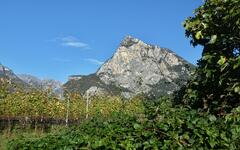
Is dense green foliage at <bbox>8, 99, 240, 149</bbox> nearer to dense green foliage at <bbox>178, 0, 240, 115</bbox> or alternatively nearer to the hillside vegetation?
the hillside vegetation

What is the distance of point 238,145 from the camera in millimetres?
5570

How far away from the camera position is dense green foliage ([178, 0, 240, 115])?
7352 millimetres

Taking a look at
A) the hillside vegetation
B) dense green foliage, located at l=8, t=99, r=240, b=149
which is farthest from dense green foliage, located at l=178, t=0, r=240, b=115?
dense green foliage, located at l=8, t=99, r=240, b=149

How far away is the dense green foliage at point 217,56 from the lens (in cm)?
735

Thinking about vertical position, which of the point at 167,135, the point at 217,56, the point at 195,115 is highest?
the point at 217,56

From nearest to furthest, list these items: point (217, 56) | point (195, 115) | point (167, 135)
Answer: point (167, 135)
point (195, 115)
point (217, 56)

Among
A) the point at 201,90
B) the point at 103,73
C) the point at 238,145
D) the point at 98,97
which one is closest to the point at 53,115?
the point at 98,97

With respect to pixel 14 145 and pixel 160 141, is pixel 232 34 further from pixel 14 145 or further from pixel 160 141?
pixel 14 145

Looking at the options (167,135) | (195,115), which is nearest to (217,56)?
(195,115)

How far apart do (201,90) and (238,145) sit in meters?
2.86

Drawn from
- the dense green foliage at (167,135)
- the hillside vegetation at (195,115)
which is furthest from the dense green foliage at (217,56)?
the dense green foliage at (167,135)

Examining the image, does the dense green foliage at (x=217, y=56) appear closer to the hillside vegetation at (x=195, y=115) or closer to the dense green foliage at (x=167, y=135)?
the hillside vegetation at (x=195, y=115)

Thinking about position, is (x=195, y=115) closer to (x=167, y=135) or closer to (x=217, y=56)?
(x=167, y=135)

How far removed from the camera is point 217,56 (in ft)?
25.1
